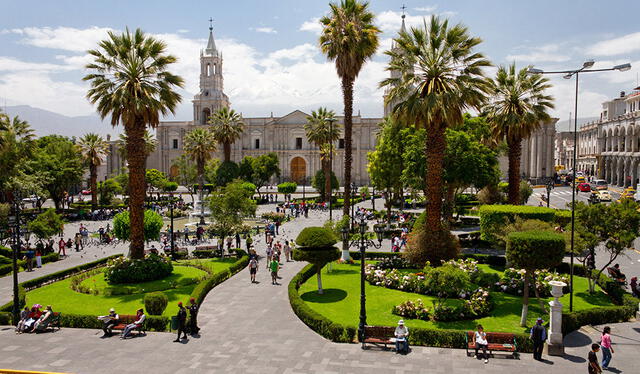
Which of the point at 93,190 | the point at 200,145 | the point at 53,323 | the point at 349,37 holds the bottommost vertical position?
the point at 53,323

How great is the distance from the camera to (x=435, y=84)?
66.0 ft

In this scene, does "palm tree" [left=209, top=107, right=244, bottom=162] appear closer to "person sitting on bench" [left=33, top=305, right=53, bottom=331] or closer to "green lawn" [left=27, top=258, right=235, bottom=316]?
"green lawn" [left=27, top=258, right=235, bottom=316]

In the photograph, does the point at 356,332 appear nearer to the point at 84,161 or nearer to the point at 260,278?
the point at 260,278

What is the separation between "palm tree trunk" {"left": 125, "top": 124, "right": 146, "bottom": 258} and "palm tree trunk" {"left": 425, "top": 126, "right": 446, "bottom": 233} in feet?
41.0

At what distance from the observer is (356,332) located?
555 inches

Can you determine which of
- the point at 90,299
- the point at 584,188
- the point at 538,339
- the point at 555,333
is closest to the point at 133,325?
the point at 90,299

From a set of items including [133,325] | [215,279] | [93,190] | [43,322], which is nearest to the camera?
[133,325]

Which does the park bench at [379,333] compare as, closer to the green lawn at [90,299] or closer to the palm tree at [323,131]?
the green lawn at [90,299]

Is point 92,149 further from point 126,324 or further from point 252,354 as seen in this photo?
point 252,354

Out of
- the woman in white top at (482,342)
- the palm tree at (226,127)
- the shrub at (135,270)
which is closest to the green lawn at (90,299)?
the shrub at (135,270)

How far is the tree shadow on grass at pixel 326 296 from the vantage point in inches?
714

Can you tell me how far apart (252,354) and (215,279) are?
7937mm

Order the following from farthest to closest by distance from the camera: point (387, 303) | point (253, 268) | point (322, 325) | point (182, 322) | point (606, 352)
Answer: point (253, 268)
point (387, 303)
point (322, 325)
point (182, 322)
point (606, 352)

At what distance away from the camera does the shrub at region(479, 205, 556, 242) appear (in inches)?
957
